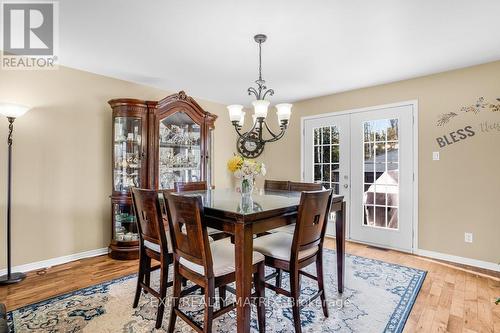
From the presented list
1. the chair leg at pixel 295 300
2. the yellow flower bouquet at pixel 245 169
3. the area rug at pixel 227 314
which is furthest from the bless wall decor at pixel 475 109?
the chair leg at pixel 295 300

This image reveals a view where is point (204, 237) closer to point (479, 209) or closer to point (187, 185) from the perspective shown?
point (187, 185)

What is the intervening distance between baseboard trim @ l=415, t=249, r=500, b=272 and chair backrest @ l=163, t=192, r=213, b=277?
316cm

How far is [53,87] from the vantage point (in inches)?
122

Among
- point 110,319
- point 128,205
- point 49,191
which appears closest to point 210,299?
point 110,319

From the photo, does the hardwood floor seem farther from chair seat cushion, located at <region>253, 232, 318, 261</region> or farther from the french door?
chair seat cushion, located at <region>253, 232, 318, 261</region>

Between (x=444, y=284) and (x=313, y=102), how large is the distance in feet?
10.0

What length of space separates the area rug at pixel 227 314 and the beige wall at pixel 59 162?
1.03 meters

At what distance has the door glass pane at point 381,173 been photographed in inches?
147

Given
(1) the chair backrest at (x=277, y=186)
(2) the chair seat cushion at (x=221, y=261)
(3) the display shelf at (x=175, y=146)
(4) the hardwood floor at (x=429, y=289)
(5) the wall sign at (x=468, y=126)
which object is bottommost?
(4) the hardwood floor at (x=429, y=289)

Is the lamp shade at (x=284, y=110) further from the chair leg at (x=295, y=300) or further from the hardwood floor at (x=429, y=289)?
the hardwood floor at (x=429, y=289)

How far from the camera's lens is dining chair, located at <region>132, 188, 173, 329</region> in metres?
1.90

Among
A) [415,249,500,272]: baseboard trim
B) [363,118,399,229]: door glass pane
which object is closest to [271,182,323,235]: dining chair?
[363,118,399,229]: door glass pane

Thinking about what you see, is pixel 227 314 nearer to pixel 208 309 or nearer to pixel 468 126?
pixel 208 309

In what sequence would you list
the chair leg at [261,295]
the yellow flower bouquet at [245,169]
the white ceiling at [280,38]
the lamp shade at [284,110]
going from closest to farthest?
the chair leg at [261,295], the white ceiling at [280,38], the yellow flower bouquet at [245,169], the lamp shade at [284,110]
